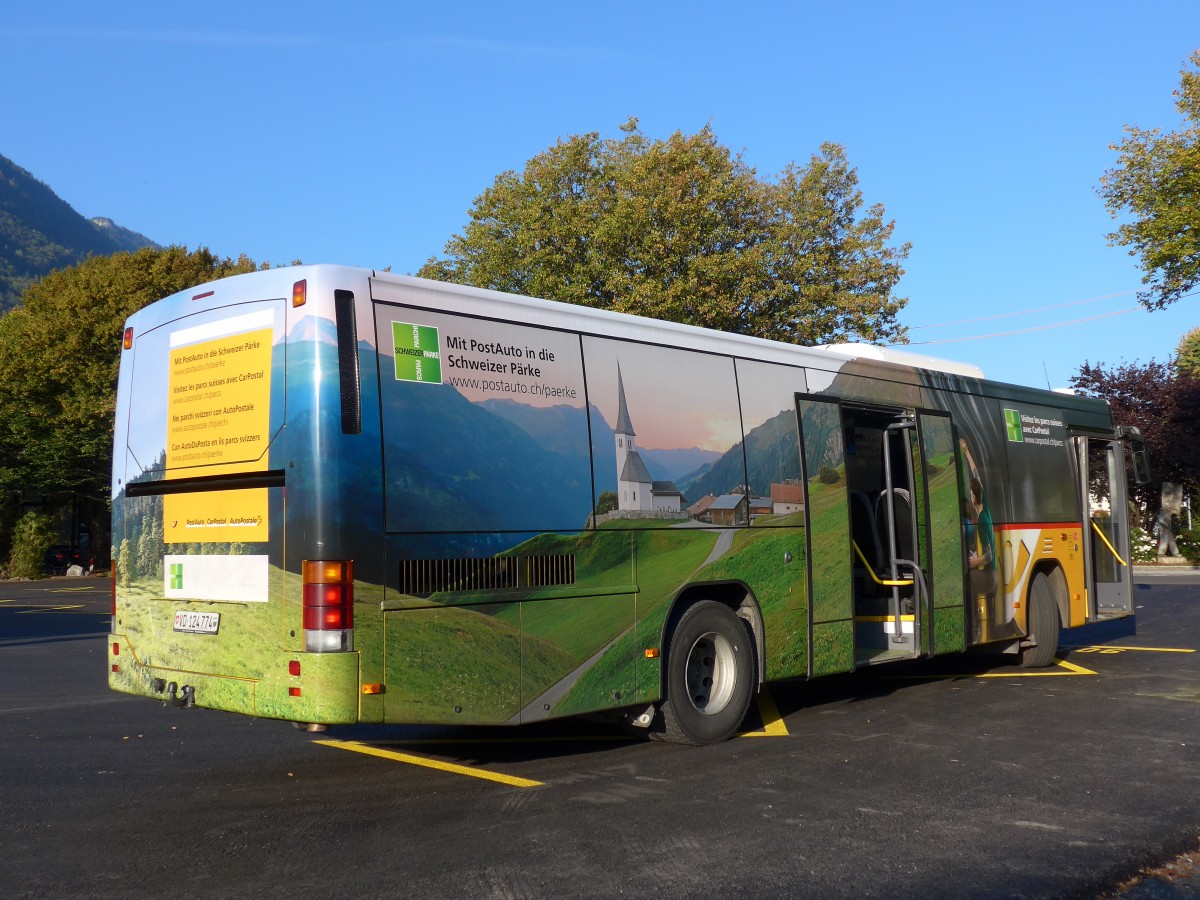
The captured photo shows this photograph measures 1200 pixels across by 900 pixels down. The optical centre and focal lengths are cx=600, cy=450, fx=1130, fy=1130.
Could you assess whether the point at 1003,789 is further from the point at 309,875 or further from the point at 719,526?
the point at 309,875

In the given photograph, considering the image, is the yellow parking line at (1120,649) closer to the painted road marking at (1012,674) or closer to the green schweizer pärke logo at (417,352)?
the painted road marking at (1012,674)

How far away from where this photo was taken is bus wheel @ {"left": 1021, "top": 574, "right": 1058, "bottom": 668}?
1209 centimetres

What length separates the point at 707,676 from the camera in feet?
28.1

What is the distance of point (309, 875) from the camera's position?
525 cm

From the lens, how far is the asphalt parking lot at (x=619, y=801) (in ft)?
17.1

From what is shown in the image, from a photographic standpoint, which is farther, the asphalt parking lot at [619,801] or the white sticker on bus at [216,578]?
the white sticker on bus at [216,578]

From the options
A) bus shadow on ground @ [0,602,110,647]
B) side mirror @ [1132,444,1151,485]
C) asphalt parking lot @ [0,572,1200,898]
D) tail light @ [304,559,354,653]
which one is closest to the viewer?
asphalt parking lot @ [0,572,1200,898]

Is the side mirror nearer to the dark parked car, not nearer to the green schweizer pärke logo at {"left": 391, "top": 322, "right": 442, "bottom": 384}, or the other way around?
the green schweizer pärke logo at {"left": 391, "top": 322, "right": 442, "bottom": 384}

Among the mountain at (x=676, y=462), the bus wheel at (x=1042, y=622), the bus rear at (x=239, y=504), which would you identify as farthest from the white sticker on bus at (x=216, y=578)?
→ the bus wheel at (x=1042, y=622)

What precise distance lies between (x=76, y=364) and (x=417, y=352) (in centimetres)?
3670

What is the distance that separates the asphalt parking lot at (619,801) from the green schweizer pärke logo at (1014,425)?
2722 millimetres

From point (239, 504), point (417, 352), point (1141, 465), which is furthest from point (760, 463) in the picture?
point (1141, 465)

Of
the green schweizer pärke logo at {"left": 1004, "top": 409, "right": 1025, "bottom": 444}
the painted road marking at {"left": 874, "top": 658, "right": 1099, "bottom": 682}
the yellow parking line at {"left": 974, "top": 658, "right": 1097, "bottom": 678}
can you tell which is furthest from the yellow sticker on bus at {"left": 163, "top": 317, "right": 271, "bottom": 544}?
the yellow parking line at {"left": 974, "top": 658, "right": 1097, "bottom": 678}

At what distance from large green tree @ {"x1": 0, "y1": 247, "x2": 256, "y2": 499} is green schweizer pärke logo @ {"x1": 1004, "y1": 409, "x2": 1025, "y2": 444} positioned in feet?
106
